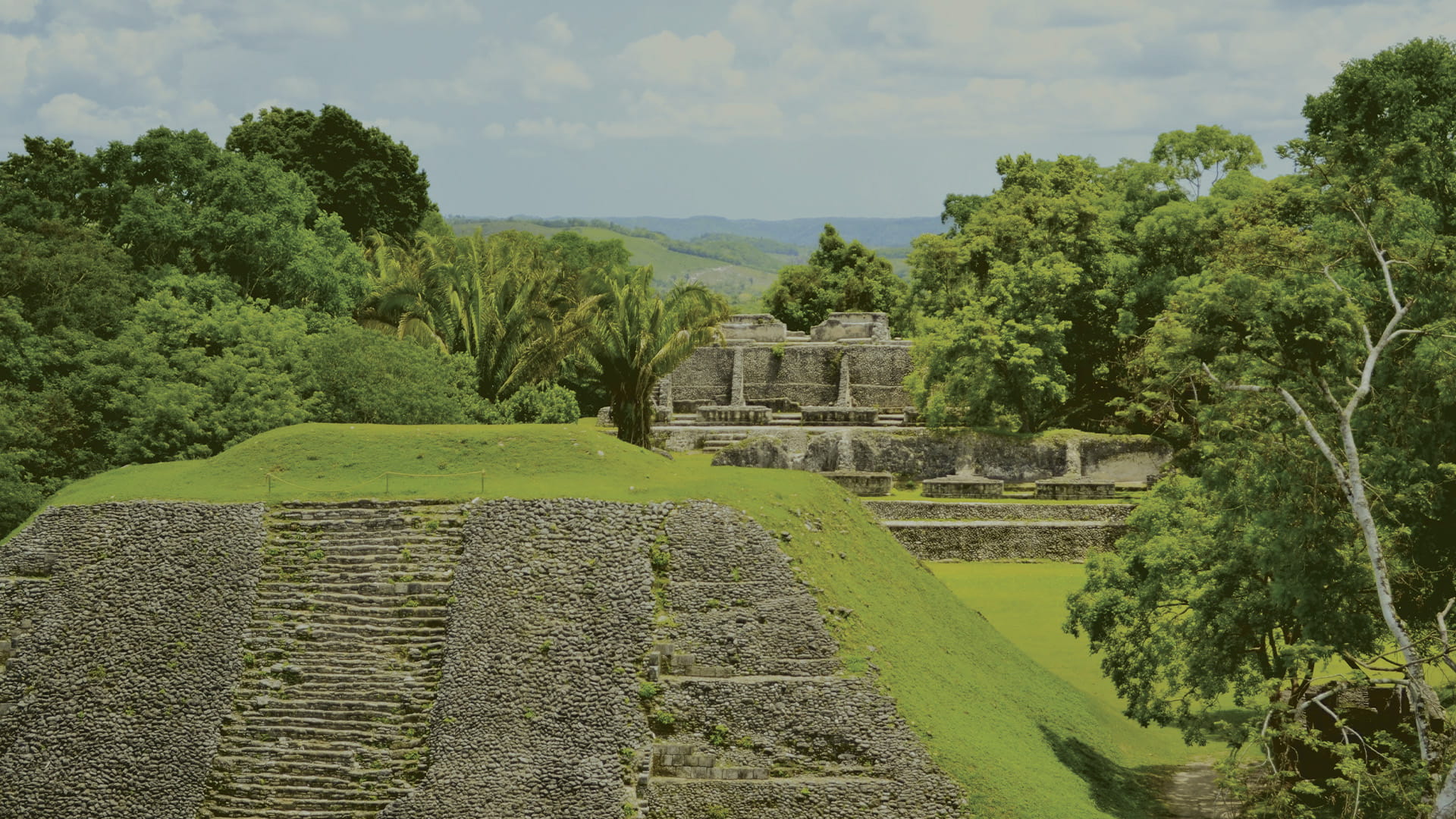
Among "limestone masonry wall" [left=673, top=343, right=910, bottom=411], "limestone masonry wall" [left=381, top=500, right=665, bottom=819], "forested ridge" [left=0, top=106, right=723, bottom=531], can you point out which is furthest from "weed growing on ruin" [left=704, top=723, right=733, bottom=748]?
"limestone masonry wall" [left=673, top=343, right=910, bottom=411]

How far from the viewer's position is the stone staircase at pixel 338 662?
55.6 ft

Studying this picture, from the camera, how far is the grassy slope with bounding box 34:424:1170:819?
58.9ft

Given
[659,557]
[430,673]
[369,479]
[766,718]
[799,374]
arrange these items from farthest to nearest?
[799,374] → [369,479] → [659,557] → [430,673] → [766,718]

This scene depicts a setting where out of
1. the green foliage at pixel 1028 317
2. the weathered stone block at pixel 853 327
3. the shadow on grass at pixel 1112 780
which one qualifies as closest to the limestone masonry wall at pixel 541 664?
the shadow on grass at pixel 1112 780

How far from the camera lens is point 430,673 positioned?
18219mm

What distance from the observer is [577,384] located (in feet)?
173

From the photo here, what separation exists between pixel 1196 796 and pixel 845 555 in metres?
6.53

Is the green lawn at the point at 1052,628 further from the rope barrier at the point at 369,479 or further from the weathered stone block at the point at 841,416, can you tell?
the rope barrier at the point at 369,479

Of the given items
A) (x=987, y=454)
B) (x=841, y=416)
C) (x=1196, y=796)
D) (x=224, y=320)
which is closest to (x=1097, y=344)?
(x=987, y=454)

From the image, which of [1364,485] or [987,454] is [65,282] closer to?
[987,454]

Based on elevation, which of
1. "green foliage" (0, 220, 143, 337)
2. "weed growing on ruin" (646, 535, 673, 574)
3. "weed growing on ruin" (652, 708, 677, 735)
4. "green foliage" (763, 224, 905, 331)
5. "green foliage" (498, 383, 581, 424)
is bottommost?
"weed growing on ruin" (652, 708, 677, 735)

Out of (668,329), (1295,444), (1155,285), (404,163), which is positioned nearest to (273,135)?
(404,163)

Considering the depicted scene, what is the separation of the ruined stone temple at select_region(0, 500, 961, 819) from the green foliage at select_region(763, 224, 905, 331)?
1656 inches

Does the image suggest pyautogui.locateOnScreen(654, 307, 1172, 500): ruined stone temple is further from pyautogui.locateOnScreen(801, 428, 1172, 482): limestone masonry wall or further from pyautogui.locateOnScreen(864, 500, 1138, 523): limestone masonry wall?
pyautogui.locateOnScreen(864, 500, 1138, 523): limestone masonry wall
